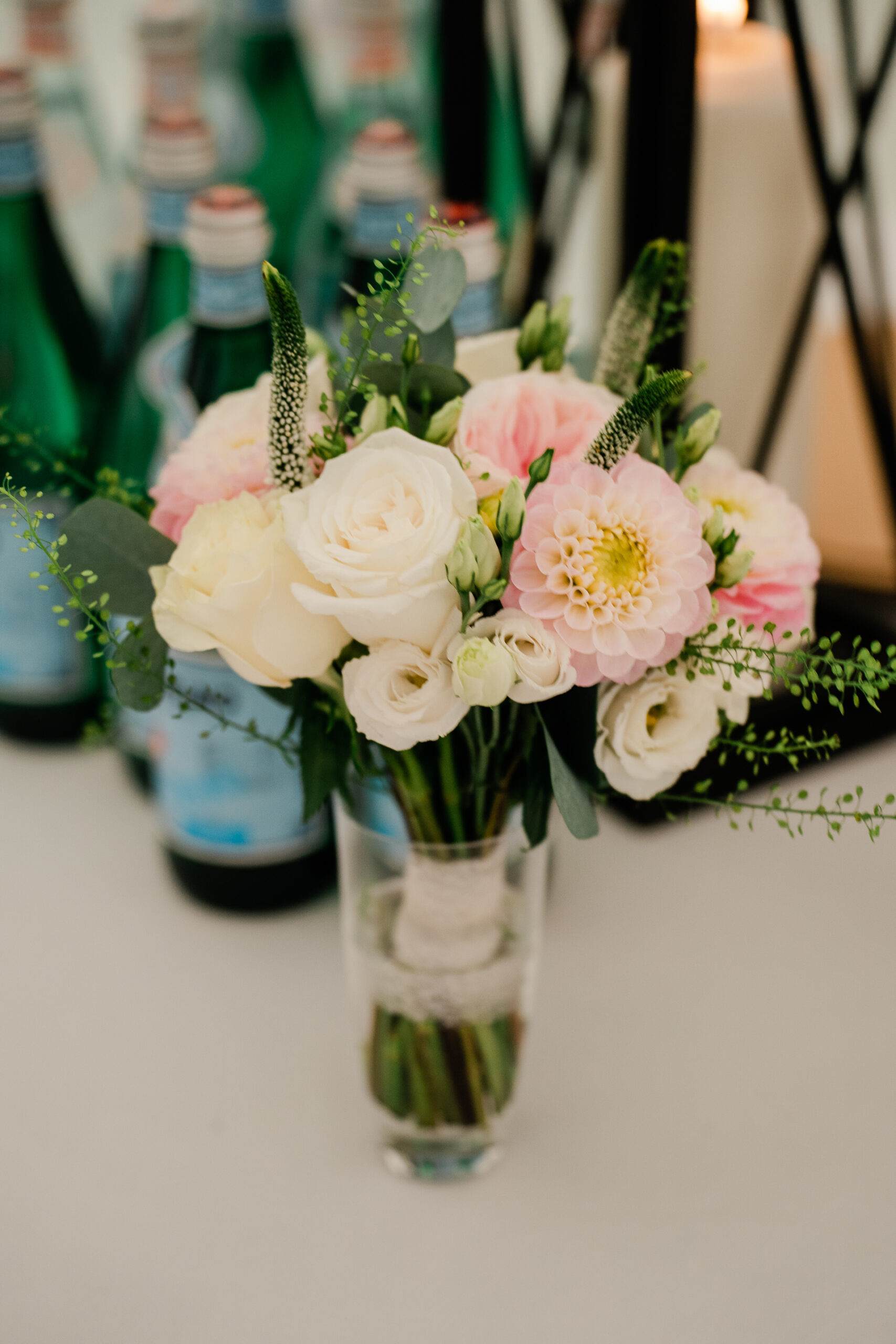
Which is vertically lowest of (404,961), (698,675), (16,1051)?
(16,1051)

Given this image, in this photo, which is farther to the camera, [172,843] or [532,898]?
[172,843]

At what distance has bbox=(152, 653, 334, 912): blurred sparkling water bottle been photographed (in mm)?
624

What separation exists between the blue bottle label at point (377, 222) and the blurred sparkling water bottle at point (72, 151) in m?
0.30

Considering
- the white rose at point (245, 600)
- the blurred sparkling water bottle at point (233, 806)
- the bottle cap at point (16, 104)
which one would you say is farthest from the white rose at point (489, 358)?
the bottle cap at point (16, 104)

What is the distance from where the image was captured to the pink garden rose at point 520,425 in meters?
0.38

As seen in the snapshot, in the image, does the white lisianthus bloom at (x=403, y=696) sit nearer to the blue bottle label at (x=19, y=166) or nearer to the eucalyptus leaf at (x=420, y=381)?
the eucalyptus leaf at (x=420, y=381)

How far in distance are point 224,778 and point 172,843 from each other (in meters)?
0.07

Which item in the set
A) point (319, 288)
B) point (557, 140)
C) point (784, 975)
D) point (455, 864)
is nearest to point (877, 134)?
point (557, 140)

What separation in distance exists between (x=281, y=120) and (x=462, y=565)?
795mm

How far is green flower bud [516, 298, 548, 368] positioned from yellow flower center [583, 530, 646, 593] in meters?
0.13

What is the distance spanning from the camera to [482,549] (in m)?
0.34

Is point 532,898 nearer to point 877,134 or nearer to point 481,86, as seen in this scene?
Answer: point 481,86

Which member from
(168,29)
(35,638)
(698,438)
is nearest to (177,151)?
(168,29)

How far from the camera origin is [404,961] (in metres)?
0.49
